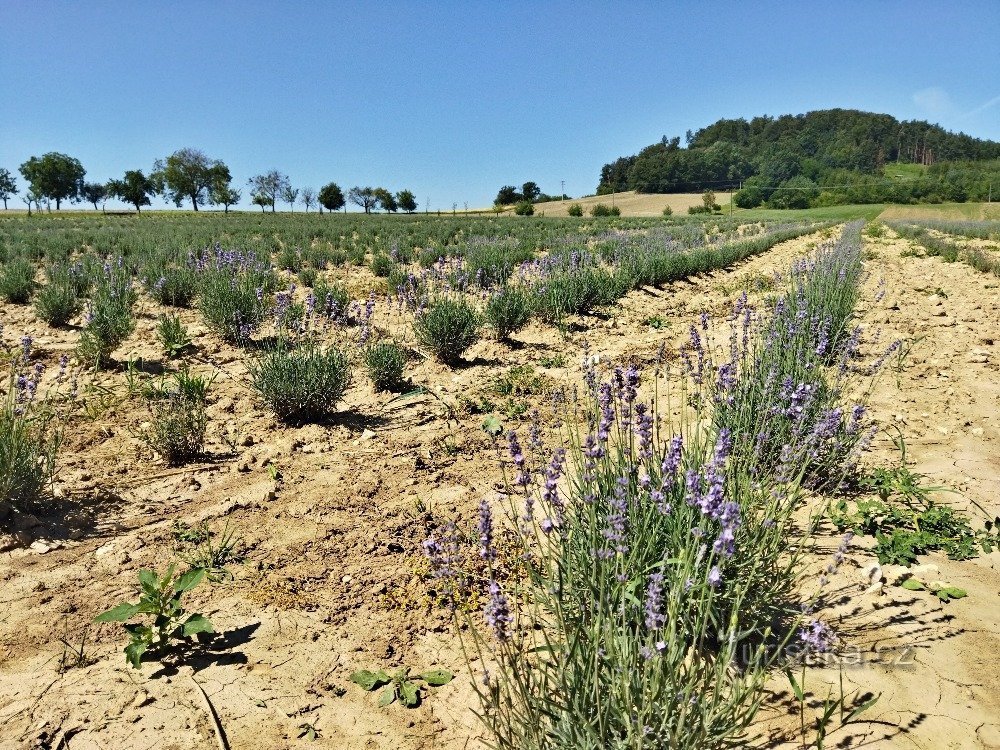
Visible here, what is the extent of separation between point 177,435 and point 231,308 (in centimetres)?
316

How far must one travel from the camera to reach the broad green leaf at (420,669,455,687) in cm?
218

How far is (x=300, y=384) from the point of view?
4664 mm

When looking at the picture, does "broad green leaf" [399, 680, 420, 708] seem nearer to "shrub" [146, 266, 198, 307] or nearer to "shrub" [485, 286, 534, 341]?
"shrub" [485, 286, 534, 341]

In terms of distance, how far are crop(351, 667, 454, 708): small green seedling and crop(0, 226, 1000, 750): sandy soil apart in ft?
0.11

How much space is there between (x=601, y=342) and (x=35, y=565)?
234 inches

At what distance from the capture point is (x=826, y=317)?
488 centimetres

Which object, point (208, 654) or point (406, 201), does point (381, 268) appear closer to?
point (208, 654)

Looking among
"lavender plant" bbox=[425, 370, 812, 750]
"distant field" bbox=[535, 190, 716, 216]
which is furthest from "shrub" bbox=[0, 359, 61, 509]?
"distant field" bbox=[535, 190, 716, 216]

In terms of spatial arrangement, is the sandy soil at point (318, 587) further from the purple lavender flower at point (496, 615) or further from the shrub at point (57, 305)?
the shrub at point (57, 305)

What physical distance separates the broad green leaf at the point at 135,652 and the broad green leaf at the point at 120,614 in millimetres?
121

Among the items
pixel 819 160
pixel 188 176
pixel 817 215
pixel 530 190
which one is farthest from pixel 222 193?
pixel 819 160

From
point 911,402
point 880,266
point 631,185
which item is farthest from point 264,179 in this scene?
point 911,402

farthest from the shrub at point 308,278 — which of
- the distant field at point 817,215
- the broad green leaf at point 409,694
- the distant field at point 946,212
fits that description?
the distant field at point 946,212

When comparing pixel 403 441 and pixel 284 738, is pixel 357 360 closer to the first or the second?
pixel 403 441
